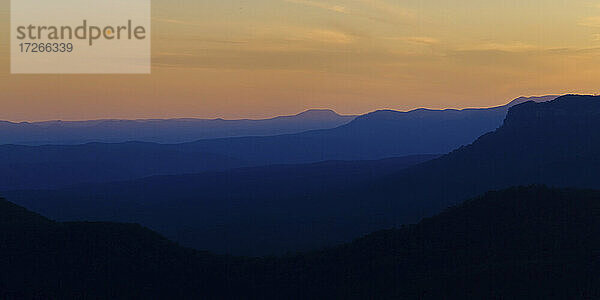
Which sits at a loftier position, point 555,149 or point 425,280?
point 555,149

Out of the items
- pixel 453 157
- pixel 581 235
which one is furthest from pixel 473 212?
pixel 453 157

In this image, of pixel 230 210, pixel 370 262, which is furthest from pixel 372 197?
pixel 370 262

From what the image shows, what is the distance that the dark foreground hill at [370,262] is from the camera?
1583 inches

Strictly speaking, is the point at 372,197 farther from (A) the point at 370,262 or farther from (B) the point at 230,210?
(A) the point at 370,262

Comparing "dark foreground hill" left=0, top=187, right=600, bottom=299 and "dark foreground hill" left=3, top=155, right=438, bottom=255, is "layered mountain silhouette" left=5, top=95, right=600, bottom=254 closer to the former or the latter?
"dark foreground hill" left=3, top=155, right=438, bottom=255

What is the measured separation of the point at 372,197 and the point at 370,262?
3143 inches

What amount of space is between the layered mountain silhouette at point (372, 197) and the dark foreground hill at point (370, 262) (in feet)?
125

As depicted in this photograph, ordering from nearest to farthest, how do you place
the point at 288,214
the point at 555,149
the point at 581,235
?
the point at 581,235 < the point at 555,149 < the point at 288,214

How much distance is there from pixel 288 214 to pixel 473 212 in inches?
2946

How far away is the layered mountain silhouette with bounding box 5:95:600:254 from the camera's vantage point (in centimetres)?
10225

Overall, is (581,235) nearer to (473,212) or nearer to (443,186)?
(473,212)

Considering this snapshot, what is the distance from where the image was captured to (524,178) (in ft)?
360

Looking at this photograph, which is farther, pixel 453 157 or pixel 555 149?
pixel 453 157

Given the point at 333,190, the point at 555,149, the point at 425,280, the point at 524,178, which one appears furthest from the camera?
the point at 333,190
